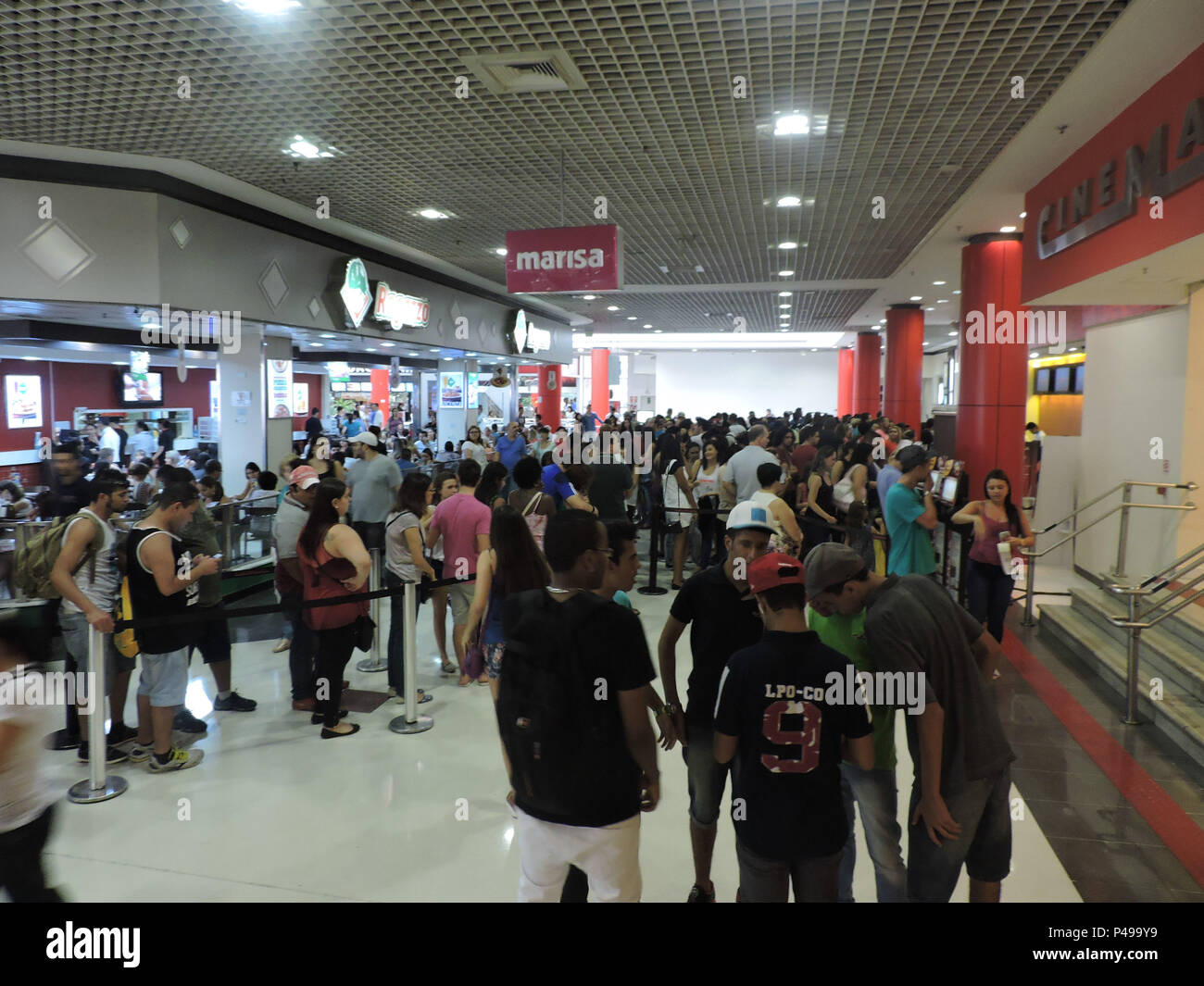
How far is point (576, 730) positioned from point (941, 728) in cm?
112

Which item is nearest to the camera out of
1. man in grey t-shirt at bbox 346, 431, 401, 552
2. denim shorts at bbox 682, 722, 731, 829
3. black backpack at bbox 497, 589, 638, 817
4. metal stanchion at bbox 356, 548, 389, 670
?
black backpack at bbox 497, 589, 638, 817

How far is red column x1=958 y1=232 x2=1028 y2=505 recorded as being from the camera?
9.24 metres

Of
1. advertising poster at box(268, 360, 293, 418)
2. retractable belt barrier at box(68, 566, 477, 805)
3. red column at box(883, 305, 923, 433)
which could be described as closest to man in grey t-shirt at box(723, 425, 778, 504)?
retractable belt barrier at box(68, 566, 477, 805)

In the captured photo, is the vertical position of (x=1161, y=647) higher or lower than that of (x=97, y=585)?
lower

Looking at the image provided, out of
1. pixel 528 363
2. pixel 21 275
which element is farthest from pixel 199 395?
pixel 21 275

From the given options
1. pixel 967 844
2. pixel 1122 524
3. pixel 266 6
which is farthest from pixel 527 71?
pixel 1122 524

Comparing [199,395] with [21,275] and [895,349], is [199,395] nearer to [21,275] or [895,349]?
[21,275]

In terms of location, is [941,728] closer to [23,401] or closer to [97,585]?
[97,585]

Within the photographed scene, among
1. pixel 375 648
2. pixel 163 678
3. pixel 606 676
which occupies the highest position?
pixel 606 676

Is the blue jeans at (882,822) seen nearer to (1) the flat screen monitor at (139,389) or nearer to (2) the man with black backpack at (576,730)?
(2) the man with black backpack at (576,730)

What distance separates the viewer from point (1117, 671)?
5.85 metres

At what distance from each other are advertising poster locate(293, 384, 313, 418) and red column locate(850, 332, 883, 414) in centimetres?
1679

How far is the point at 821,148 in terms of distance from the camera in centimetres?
694

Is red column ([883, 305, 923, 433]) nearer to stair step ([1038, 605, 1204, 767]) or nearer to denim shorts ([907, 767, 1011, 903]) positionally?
stair step ([1038, 605, 1204, 767])
